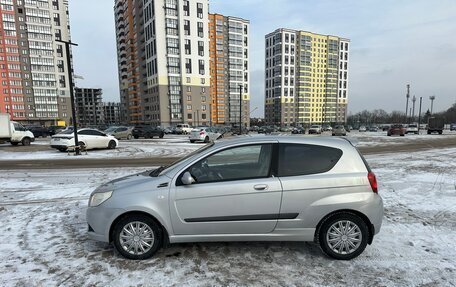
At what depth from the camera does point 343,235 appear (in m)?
3.69

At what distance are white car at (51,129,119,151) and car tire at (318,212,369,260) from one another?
670 inches

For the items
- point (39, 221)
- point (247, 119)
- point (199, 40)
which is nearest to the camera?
point (39, 221)

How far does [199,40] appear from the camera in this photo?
288 feet

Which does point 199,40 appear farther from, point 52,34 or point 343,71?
point 343,71

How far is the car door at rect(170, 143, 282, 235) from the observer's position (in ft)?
11.7

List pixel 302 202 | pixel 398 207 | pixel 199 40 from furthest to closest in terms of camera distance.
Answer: pixel 199 40 → pixel 398 207 → pixel 302 202

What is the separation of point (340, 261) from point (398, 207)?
9.89 ft

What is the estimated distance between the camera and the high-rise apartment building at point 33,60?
3762 inches

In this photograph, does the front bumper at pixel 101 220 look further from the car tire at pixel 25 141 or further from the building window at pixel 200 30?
the building window at pixel 200 30

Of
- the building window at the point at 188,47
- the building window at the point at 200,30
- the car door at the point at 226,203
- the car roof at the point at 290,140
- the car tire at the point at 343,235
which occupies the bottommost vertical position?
the car tire at the point at 343,235

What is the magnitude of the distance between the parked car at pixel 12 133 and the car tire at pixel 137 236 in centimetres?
Result: 2223

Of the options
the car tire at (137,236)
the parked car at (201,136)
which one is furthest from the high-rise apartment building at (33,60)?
the car tire at (137,236)

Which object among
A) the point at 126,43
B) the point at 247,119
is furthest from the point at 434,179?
the point at 126,43

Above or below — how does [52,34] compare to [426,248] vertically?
above
